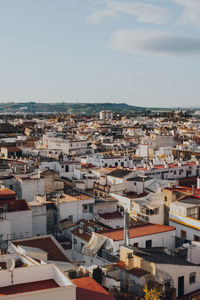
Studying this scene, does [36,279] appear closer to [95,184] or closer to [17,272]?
[17,272]

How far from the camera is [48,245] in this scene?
66.1 feet

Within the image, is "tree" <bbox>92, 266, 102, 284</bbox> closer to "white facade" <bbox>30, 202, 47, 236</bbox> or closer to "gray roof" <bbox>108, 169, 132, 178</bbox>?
"white facade" <bbox>30, 202, 47, 236</bbox>

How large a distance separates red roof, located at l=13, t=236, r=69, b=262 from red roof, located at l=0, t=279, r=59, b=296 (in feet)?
23.7

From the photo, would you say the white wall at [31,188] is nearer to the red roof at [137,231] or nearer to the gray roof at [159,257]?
the red roof at [137,231]

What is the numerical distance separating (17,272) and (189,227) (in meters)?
14.8

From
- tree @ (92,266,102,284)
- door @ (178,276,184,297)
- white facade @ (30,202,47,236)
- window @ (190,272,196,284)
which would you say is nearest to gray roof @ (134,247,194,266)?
window @ (190,272,196,284)

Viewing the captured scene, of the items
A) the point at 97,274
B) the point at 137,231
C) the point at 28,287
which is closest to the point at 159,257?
the point at 97,274

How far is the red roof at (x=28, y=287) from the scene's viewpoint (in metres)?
10.9

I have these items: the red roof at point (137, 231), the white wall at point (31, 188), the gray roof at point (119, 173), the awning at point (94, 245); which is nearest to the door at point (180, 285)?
the red roof at point (137, 231)

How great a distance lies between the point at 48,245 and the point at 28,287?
900 cm

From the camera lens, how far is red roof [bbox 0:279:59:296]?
35.7ft

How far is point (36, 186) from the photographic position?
3125 centimetres

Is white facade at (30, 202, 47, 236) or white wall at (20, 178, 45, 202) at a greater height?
white wall at (20, 178, 45, 202)

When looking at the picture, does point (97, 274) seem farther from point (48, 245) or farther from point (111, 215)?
Result: point (111, 215)
